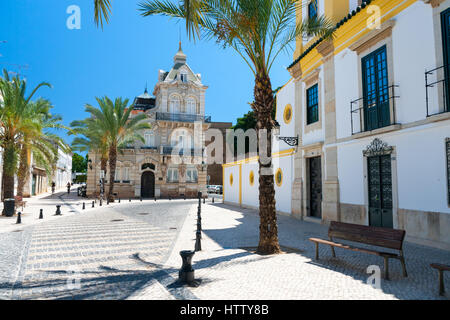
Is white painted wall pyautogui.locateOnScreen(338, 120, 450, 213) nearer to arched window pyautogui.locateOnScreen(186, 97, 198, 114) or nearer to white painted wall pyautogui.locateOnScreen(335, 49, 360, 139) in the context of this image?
white painted wall pyautogui.locateOnScreen(335, 49, 360, 139)

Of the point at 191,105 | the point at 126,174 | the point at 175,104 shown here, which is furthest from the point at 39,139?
A: the point at 191,105

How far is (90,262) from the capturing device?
6.59 metres

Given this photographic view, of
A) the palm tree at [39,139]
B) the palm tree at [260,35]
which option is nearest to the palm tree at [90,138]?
the palm tree at [39,139]

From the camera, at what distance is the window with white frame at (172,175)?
1367 inches

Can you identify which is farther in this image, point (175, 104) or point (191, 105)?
point (191, 105)

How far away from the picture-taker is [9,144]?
14.8 meters

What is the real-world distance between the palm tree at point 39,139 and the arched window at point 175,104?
1853 centimetres

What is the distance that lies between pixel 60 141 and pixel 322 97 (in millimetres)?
14110

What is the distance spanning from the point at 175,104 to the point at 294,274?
3219 centimetres

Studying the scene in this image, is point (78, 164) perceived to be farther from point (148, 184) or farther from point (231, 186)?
point (231, 186)

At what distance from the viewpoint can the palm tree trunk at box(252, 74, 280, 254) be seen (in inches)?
289

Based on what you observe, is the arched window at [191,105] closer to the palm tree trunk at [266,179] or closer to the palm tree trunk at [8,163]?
the palm tree trunk at [8,163]

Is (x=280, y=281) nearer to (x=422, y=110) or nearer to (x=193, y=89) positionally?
(x=422, y=110)
